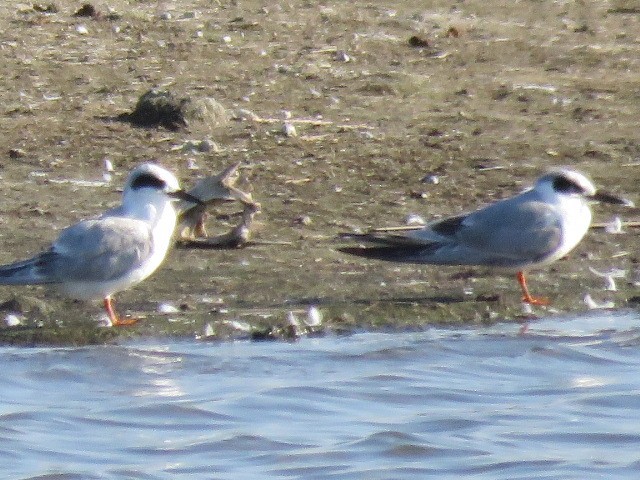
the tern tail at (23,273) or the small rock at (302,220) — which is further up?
the small rock at (302,220)

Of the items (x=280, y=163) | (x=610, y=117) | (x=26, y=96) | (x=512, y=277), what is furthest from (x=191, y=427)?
(x=610, y=117)

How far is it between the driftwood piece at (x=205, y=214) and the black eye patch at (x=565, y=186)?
151 centimetres

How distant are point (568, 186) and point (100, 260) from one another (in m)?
2.43

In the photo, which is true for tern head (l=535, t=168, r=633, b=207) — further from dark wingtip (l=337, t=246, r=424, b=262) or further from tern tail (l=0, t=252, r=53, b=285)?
tern tail (l=0, t=252, r=53, b=285)

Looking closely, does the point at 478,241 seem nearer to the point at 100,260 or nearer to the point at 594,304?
the point at 594,304

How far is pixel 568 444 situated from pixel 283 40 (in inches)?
227

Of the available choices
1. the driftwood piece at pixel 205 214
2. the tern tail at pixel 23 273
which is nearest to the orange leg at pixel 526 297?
the driftwood piece at pixel 205 214

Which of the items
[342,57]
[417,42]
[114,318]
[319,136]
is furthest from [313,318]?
[417,42]

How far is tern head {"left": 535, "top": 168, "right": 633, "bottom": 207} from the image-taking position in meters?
8.83

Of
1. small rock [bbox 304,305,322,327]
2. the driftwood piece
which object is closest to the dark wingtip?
small rock [bbox 304,305,322,327]

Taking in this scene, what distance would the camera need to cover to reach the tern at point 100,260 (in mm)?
7801

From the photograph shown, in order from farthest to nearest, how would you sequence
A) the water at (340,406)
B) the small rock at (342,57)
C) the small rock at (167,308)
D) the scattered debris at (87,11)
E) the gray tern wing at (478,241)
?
the scattered debris at (87,11) < the small rock at (342,57) < the gray tern wing at (478,241) < the small rock at (167,308) < the water at (340,406)

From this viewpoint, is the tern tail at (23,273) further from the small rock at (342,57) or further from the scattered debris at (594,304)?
the small rock at (342,57)

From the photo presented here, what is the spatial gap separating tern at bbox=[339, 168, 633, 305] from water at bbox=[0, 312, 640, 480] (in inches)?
14.6
